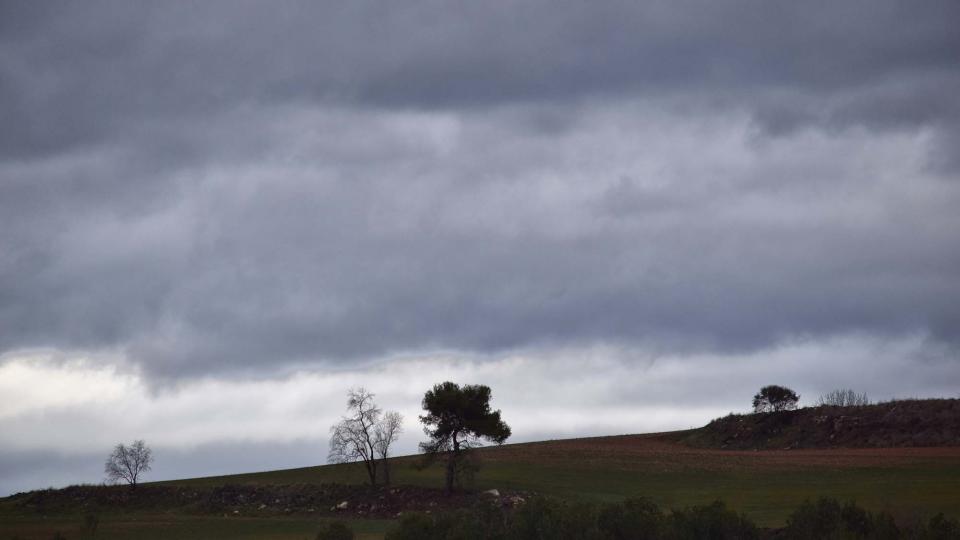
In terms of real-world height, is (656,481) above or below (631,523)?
above

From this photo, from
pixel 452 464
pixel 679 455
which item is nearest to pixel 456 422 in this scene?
pixel 452 464

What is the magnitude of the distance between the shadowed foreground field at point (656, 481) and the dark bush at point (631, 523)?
240 inches

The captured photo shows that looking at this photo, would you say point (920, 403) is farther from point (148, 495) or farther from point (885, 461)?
point (148, 495)

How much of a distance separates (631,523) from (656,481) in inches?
1140

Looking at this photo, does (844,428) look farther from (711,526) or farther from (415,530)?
(415,530)

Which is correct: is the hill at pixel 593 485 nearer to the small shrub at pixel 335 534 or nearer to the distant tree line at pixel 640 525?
the distant tree line at pixel 640 525

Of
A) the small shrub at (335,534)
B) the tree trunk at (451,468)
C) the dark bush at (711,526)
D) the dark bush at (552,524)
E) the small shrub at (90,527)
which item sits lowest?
the dark bush at (711,526)

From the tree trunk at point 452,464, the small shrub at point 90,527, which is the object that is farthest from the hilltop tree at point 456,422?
the small shrub at point 90,527

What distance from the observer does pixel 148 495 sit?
82500 millimetres

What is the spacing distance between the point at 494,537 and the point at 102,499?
147 feet

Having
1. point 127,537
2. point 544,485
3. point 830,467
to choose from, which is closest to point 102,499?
point 127,537

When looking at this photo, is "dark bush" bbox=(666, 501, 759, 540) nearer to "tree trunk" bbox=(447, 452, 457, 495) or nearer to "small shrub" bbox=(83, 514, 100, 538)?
"tree trunk" bbox=(447, 452, 457, 495)

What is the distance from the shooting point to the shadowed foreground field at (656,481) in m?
62.0

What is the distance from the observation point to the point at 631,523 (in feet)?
162
